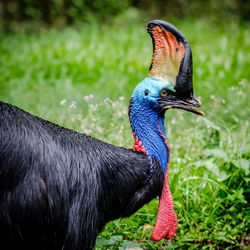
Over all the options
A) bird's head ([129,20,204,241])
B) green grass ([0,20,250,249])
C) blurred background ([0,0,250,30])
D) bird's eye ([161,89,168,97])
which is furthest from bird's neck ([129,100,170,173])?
blurred background ([0,0,250,30])

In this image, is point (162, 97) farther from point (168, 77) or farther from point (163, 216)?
point (163, 216)

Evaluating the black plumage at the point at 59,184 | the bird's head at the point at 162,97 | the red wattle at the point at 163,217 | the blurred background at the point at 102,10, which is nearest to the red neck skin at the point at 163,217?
the red wattle at the point at 163,217

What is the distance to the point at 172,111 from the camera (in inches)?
192

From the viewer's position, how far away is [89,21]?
952 centimetres

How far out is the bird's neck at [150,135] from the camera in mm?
2340

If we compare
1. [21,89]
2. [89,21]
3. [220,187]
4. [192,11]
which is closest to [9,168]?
[220,187]

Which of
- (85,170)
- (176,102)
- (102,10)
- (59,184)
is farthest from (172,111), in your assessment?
(102,10)

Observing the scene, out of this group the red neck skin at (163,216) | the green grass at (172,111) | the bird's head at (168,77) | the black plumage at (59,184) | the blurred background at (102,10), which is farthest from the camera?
the blurred background at (102,10)

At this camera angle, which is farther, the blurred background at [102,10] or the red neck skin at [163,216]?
the blurred background at [102,10]

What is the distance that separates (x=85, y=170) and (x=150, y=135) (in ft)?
1.42

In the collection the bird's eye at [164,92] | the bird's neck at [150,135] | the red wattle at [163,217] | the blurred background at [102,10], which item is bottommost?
the red wattle at [163,217]

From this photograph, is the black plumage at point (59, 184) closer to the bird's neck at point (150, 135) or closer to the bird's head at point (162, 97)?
the bird's neck at point (150, 135)

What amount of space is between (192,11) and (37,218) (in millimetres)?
9211

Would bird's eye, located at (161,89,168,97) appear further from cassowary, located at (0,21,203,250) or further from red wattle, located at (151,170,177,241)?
red wattle, located at (151,170,177,241)
